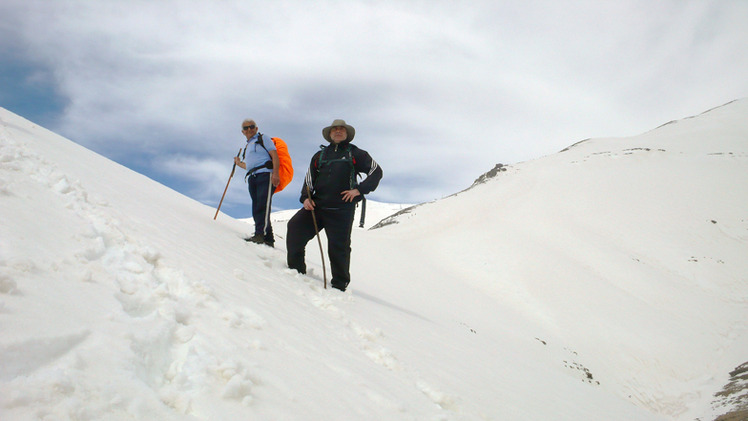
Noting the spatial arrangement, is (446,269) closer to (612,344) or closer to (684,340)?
(612,344)

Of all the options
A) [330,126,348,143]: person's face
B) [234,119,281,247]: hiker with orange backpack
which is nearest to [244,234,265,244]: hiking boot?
[234,119,281,247]: hiker with orange backpack

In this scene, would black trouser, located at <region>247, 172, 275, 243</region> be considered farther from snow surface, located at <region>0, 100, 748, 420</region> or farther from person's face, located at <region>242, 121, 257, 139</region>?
person's face, located at <region>242, 121, 257, 139</region>

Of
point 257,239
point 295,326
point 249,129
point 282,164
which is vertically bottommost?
point 295,326

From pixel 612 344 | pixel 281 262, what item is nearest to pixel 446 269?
pixel 612 344

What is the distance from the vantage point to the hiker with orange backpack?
22.4 ft

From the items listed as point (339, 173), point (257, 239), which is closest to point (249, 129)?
point (257, 239)

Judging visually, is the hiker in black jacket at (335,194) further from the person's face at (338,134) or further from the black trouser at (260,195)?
the black trouser at (260,195)

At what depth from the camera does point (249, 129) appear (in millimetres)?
7043

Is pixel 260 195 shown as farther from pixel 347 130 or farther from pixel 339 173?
pixel 347 130

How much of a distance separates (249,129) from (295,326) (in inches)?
187

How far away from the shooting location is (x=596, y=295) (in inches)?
554

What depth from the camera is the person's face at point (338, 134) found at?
19.6ft

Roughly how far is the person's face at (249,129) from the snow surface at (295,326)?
196 cm

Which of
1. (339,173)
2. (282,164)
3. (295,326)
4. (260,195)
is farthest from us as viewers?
(282,164)
